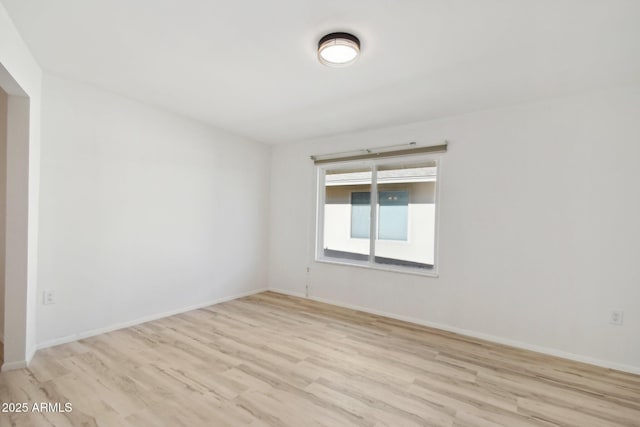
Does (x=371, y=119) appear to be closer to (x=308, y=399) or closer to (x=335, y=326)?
(x=335, y=326)

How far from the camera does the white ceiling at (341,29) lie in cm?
175

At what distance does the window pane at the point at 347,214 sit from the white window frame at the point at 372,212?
2.4 inches

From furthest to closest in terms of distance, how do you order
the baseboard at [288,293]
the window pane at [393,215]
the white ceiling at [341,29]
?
the baseboard at [288,293]
the window pane at [393,215]
the white ceiling at [341,29]

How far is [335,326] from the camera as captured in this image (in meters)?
3.39

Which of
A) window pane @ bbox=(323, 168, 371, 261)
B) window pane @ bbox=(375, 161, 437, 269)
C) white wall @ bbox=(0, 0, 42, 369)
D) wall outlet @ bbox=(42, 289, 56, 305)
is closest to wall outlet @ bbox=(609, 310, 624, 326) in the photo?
window pane @ bbox=(375, 161, 437, 269)

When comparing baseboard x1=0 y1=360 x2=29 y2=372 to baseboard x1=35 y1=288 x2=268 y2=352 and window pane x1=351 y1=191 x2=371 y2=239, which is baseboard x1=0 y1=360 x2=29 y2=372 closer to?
baseboard x1=35 y1=288 x2=268 y2=352

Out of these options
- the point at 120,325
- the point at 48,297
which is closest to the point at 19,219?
the point at 48,297

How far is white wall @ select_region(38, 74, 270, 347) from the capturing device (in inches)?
106

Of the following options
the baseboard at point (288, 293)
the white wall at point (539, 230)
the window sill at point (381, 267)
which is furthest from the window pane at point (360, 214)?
the baseboard at point (288, 293)

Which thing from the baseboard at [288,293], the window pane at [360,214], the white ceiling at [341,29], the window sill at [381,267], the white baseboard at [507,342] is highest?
the white ceiling at [341,29]

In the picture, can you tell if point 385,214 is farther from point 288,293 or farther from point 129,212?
point 129,212

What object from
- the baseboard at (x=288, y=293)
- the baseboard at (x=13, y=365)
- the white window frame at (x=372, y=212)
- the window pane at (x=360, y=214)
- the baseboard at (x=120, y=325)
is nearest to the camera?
the baseboard at (x=13, y=365)

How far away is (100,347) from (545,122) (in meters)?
4.68

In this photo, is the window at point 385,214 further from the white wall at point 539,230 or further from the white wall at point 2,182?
the white wall at point 2,182
